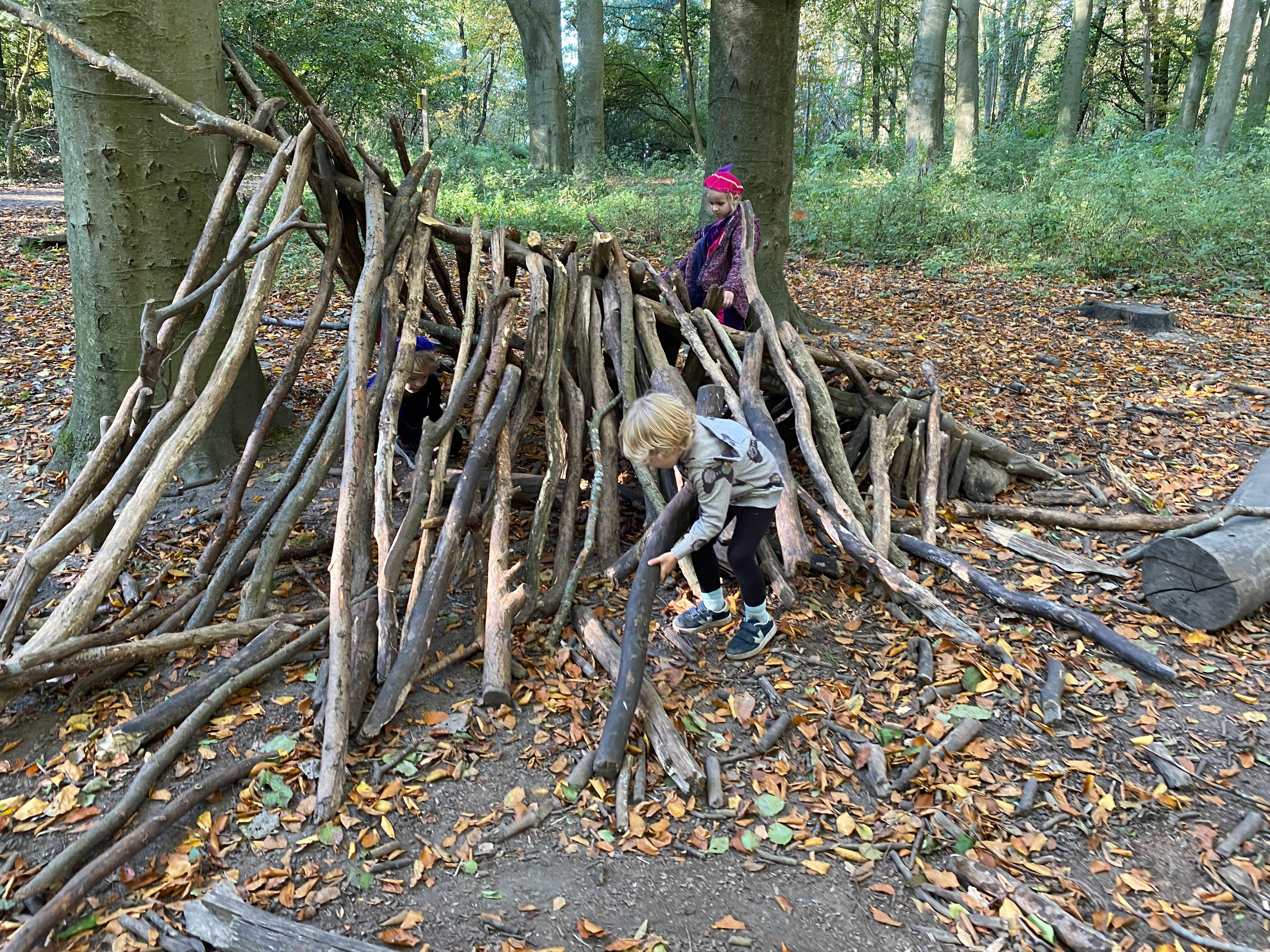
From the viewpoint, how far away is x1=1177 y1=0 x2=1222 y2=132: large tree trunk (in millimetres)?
19797

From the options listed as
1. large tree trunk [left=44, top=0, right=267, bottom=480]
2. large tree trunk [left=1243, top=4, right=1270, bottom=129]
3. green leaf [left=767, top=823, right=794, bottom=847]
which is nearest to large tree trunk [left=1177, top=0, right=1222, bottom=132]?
large tree trunk [left=1243, top=4, right=1270, bottom=129]

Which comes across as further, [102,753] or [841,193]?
[841,193]

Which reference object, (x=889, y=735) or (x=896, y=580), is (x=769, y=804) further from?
(x=896, y=580)

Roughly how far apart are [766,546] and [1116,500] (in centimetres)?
254

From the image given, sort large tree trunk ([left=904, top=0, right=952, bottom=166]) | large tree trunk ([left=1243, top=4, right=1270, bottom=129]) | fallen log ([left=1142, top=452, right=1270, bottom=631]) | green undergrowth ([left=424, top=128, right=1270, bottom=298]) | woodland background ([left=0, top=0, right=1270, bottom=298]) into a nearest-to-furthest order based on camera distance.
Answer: fallen log ([left=1142, top=452, right=1270, bottom=631])
green undergrowth ([left=424, top=128, right=1270, bottom=298])
woodland background ([left=0, top=0, right=1270, bottom=298])
large tree trunk ([left=904, top=0, right=952, bottom=166])
large tree trunk ([left=1243, top=4, right=1270, bottom=129])

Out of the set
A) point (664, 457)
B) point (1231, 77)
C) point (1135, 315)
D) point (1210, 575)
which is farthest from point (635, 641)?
point (1231, 77)

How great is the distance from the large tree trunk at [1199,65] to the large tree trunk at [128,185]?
73.8 ft

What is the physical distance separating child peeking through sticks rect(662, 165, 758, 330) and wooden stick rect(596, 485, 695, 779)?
2.05 metres

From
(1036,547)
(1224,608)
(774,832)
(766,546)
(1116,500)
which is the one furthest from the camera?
(1116,500)

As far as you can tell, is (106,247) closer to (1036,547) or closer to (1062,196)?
(1036,547)

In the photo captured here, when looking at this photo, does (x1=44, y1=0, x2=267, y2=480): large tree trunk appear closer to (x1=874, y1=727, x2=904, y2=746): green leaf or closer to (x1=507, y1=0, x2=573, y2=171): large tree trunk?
(x1=874, y1=727, x2=904, y2=746): green leaf

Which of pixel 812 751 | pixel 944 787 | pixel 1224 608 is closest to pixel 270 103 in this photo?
pixel 812 751

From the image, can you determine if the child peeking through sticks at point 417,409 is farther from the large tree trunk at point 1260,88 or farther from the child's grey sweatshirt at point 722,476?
the large tree trunk at point 1260,88

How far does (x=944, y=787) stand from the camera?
2.97 metres
